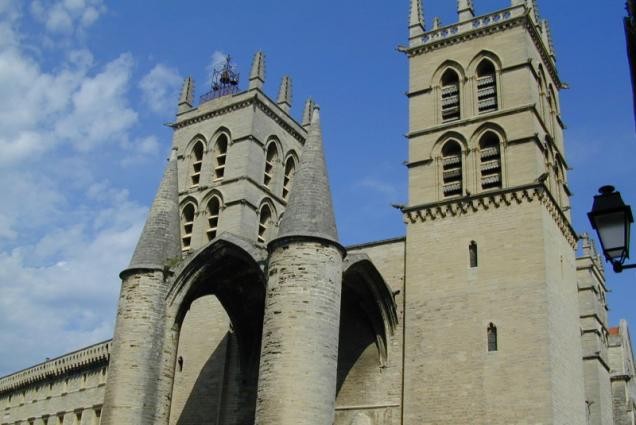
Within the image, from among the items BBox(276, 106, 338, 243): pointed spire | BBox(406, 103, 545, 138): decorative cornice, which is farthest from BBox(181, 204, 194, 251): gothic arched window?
BBox(276, 106, 338, 243): pointed spire

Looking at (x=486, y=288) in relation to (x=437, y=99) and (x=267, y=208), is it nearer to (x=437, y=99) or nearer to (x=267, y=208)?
(x=437, y=99)

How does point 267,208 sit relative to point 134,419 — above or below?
above

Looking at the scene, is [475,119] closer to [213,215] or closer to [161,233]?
[161,233]

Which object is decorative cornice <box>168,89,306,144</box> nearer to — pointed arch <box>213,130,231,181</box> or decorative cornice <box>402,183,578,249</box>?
pointed arch <box>213,130,231,181</box>

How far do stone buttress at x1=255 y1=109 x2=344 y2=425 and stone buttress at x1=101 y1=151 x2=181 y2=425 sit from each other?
3595 millimetres

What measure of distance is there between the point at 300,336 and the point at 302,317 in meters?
0.41

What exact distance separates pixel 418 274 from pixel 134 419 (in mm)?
8015

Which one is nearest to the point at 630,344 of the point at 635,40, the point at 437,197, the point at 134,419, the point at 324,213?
the point at 437,197

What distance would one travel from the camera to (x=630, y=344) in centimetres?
3359

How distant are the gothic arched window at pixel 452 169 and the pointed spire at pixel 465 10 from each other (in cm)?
435

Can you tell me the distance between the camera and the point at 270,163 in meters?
29.6

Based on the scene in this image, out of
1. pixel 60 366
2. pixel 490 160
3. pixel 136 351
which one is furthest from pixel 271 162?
pixel 60 366

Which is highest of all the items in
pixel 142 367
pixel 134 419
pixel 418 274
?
pixel 418 274

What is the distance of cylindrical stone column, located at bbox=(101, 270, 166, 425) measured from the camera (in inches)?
734
